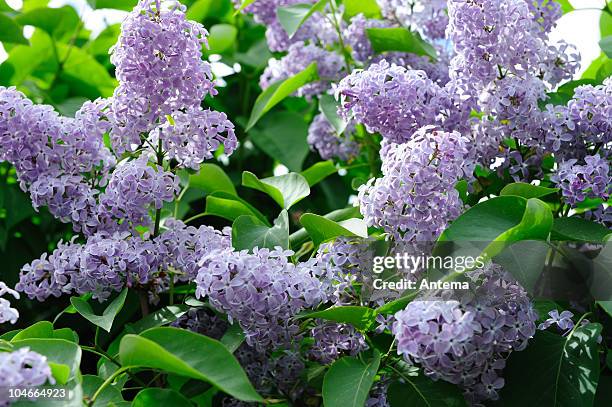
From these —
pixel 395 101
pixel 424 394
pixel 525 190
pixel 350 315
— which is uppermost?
pixel 395 101

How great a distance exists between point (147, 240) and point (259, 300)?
304 mm

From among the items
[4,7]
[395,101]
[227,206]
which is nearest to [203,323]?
[227,206]

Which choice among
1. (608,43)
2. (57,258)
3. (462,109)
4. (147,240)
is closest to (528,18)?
(462,109)

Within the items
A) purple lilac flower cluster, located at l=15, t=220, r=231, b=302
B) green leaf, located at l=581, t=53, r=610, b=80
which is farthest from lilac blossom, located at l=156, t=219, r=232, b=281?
green leaf, located at l=581, t=53, r=610, b=80

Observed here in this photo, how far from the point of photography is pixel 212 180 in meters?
1.75

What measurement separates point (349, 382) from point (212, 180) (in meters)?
0.70

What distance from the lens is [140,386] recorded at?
1.36m

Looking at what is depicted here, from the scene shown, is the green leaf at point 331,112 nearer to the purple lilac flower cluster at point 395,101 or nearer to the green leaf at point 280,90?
the green leaf at point 280,90

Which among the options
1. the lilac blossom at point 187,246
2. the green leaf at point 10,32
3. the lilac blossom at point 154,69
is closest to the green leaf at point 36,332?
the lilac blossom at point 187,246

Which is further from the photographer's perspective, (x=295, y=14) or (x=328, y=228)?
(x=295, y=14)

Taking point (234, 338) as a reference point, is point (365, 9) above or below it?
above

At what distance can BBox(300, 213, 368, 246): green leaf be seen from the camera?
129 cm

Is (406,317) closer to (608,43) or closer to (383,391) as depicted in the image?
(383,391)

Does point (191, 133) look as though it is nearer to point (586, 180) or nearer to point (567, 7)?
point (586, 180)
